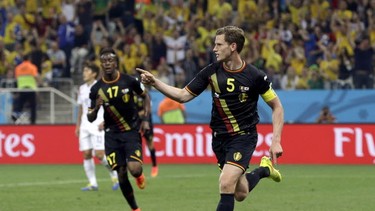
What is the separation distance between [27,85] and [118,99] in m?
14.1

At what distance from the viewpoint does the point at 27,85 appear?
28.6 m

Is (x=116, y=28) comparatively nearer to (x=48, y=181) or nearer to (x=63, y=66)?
(x=63, y=66)

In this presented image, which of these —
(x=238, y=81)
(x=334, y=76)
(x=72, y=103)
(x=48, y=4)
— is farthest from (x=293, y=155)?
(x=238, y=81)

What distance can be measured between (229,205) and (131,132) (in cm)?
424

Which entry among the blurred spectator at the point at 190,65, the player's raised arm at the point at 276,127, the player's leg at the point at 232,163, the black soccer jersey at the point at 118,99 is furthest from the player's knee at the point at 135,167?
the blurred spectator at the point at 190,65

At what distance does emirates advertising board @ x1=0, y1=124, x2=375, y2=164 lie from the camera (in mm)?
25609

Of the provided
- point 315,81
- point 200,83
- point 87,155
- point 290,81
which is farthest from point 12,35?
point 200,83

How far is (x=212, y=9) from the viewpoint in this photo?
30.8 metres

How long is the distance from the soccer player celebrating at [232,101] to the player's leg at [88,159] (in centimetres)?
732

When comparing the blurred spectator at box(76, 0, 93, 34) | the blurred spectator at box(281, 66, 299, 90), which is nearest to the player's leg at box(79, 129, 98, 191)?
the blurred spectator at box(281, 66, 299, 90)

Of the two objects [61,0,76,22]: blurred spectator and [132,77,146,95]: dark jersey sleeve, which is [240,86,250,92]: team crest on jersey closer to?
[132,77,146,95]: dark jersey sleeve

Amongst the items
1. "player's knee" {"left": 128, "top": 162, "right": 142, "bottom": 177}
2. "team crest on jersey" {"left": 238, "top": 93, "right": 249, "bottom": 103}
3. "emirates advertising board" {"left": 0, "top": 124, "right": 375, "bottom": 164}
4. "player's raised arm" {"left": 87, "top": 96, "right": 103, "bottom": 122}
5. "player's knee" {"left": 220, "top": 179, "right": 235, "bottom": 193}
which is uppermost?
"team crest on jersey" {"left": 238, "top": 93, "right": 249, "bottom": 103}

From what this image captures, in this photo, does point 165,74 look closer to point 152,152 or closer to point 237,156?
point 152,152

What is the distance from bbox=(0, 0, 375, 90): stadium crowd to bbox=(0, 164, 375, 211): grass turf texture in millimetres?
4035
